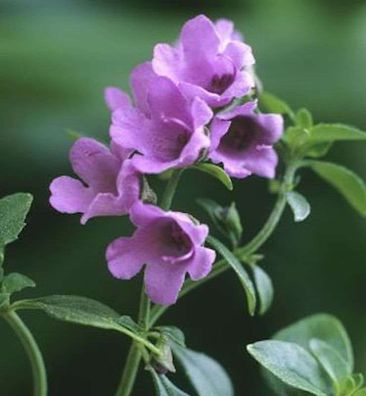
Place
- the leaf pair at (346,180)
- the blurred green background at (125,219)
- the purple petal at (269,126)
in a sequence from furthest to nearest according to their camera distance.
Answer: the blurred green background at (125,219) → the leaf pair at (346,180) → the purple petal at (269,126)

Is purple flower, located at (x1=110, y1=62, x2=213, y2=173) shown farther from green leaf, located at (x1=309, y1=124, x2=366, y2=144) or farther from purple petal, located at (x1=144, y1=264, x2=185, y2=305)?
green leaf, located at (x1=309, y1=124, x2=366, y2=144)

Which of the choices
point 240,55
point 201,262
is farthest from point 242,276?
point 240,55

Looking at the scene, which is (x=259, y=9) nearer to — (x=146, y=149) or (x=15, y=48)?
(x=15, y=48)

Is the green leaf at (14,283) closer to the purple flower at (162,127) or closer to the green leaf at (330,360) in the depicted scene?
the purple flower at (162,127)

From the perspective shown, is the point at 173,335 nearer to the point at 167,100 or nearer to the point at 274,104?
the point at 167,100

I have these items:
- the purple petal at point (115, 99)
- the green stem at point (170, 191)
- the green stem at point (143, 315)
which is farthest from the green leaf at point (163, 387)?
the purple petal at point (115, 99)

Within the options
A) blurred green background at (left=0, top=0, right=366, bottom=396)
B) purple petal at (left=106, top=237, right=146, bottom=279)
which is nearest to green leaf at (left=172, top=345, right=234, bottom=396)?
purple petal at (left=106, top=237, right=146, bottom=279)
